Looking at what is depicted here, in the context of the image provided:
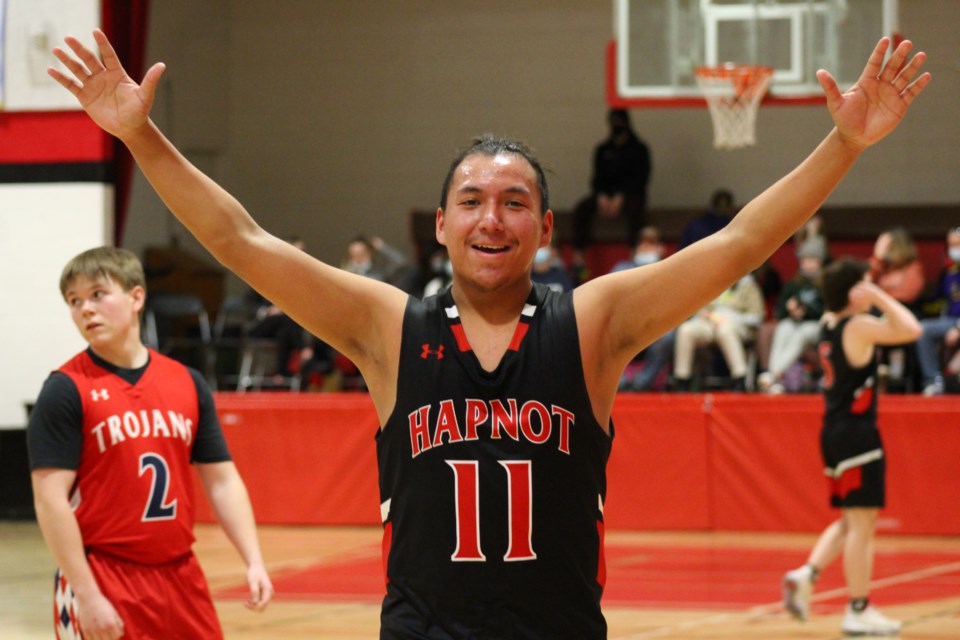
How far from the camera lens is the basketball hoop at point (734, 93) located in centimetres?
1019

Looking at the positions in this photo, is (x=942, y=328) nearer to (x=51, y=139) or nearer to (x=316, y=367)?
(x=316, y=367)

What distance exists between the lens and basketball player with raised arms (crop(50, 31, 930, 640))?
2.42 metres

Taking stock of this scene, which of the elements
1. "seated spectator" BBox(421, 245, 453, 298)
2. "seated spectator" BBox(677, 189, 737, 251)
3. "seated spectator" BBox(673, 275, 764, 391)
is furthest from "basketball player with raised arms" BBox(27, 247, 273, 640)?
"seated spectator" BBox(677, 189, 737, 251)

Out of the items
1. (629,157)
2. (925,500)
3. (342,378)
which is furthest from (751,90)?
(342,378)

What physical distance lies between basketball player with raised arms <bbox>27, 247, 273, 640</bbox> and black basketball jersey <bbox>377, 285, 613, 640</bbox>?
137 cm

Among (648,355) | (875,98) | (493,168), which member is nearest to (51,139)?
(648,355)

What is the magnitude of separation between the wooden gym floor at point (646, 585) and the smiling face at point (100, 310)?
10.7 feet

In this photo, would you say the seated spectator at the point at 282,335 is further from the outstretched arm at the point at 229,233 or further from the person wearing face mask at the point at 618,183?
the outstretched arm at the point at 229,233

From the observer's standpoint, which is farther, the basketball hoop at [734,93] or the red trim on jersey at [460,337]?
the basketball hoop at [734,93]

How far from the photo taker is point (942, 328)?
38.8 ft

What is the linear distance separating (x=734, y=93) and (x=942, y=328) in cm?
335

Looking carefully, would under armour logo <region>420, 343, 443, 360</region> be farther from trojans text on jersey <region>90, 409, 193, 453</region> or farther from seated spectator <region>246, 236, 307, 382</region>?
seated spectator <region>246, 236, 307, 382</region>

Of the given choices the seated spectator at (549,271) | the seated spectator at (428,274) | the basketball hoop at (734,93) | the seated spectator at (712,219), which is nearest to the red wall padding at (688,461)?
the basketball hoop at (734,93)

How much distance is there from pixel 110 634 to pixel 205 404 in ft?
2.65
